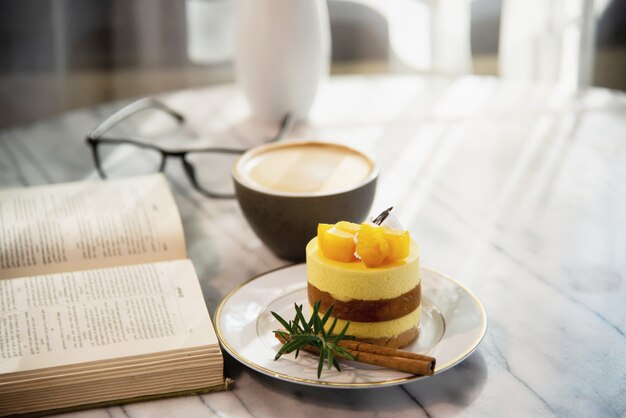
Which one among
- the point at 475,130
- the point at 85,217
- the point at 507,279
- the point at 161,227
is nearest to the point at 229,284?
the point at 161,227

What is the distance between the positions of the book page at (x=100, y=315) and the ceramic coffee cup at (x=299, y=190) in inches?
4.6

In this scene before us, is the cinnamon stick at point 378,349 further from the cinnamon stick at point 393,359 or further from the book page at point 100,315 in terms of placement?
the book page at point 100,315

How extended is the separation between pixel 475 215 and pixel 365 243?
47 centimetres

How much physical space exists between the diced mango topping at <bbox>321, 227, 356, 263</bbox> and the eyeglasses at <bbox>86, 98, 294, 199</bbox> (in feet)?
1.65

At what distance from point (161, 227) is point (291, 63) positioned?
54 centimetres

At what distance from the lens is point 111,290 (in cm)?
86

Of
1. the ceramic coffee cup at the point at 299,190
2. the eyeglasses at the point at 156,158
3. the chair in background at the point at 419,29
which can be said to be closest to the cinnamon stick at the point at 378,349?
the ceramic coffee cup at the point at 299,190

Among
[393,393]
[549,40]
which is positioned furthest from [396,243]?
[549,40]

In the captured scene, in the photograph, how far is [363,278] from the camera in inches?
29.0

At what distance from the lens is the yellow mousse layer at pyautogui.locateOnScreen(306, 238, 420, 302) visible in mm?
737

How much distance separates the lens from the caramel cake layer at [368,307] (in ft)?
2.47

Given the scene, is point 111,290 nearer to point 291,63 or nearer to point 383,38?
point 291,63

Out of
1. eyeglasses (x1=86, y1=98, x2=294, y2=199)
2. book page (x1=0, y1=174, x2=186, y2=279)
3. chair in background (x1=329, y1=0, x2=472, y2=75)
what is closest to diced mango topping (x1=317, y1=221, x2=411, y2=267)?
book page (x1=0, y1=174, x2=186, y2=279)

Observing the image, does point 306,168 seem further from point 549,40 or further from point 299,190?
point 549,40
